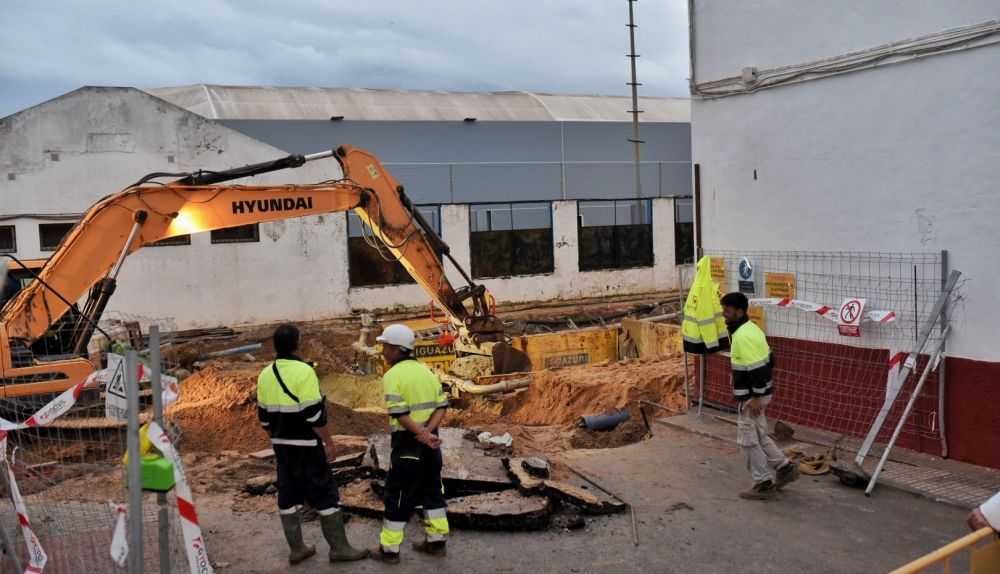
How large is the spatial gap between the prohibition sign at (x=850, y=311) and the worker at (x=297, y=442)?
227 inches

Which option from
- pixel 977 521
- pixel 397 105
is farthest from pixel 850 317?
pixel 397 105

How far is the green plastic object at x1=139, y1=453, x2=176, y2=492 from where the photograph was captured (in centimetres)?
467

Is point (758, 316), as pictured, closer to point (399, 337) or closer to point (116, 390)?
point (399, 337)

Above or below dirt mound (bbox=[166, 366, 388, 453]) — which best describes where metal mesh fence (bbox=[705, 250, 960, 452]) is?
above

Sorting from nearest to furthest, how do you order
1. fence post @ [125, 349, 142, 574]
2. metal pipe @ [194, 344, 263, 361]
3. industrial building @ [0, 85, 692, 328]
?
fence post @ [125, 349, 142, 574], metal pipe @ [194, 344, 263, 361], industrial building @ [0, 85, 692, 328]

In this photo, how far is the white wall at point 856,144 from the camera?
7.83 m

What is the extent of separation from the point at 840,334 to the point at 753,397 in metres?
2.35

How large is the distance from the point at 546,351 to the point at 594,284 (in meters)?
8.64

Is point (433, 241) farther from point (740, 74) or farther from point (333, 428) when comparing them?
point (740, 74)

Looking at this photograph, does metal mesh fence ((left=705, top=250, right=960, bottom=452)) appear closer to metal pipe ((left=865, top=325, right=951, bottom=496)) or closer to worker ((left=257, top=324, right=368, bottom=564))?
metal pipe ((left=865, top=325, right=951, bottom=496))

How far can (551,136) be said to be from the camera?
121 feet

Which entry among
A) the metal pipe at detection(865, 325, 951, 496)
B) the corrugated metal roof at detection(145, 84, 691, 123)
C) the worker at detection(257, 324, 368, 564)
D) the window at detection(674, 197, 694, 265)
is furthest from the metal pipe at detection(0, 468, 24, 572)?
the corrugated metal roof at detection(145, 84, 691, 123)

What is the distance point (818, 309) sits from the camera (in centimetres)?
928

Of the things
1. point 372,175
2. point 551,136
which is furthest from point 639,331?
point 551,136
